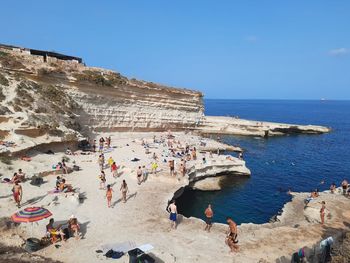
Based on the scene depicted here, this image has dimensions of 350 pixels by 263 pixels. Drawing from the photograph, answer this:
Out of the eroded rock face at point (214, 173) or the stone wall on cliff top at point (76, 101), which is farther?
the eroded rock face at point (214, 173)

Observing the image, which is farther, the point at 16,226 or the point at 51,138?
the point at 51,138

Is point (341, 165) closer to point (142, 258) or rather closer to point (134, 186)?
point (134, 186)

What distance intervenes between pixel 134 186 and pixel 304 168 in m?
25.6

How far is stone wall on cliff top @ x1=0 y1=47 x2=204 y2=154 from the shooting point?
30406 millimetres

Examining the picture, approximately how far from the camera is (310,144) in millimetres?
60438

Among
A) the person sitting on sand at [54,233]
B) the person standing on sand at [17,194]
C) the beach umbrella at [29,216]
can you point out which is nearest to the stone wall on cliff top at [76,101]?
the person standing on sand at [17,194]

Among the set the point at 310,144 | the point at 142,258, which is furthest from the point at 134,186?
the point at 310,144

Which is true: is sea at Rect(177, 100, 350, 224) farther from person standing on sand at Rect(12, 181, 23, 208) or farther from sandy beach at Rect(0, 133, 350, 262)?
person standing on sand at Rect(12, 181, 23, 208)

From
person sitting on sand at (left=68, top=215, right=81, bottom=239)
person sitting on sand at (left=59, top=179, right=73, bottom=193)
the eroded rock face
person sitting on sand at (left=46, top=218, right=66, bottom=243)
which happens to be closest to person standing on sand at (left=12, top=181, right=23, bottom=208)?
person sitting on sand at (left=59, top=179, right=73, bottom=193)

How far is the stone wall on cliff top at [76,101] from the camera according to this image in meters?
30.4

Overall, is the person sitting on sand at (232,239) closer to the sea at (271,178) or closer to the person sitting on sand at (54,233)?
the person sitting on sand at (54,233)

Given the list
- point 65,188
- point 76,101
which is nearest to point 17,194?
point 65,188

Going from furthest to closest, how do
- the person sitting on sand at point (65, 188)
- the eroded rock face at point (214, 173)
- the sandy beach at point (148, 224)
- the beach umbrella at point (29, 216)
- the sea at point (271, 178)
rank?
the eroded rock face at point (214, 173) → the sea at point (271, 178) → the person sitting on sand at point (65, 188) → the beach umbrella at point (29, 216) → the sandy beach at point (148, 224)

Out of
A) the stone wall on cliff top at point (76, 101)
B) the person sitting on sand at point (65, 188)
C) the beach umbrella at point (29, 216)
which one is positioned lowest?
the person sitting on sand at point (65, 188)
